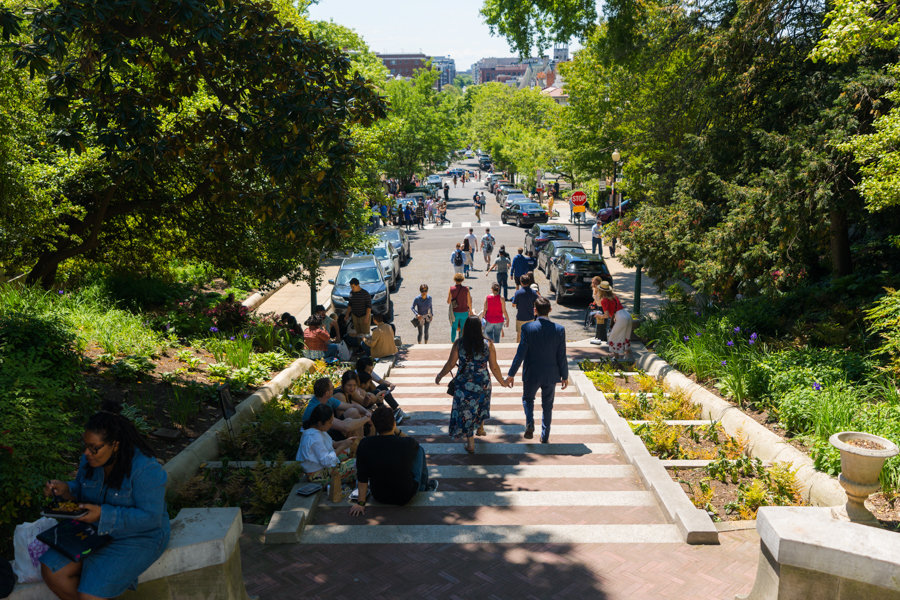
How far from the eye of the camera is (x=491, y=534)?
5508 mm

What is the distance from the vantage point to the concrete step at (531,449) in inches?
301

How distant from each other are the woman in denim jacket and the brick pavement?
1.27 m

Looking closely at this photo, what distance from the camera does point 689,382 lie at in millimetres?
9734

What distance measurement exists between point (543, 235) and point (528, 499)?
841 inches

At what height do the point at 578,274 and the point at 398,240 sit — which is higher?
the point at 398,240

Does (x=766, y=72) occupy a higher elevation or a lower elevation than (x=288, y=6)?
lower

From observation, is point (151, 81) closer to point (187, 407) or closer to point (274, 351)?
point (274, 351)

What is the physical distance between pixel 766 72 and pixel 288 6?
515 inches

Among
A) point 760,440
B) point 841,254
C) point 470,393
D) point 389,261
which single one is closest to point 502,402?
point 470,393

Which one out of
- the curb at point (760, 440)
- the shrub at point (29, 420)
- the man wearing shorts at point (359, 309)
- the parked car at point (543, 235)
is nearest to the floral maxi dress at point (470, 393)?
the curb at point (760, 440)

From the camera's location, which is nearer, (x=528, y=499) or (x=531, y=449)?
(x=528, y=499)

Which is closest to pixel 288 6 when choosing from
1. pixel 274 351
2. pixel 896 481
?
pixel 274 351

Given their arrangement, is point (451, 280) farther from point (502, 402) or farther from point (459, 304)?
point (502, 402)

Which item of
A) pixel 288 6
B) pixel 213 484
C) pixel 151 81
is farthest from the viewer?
pixel 288 6
